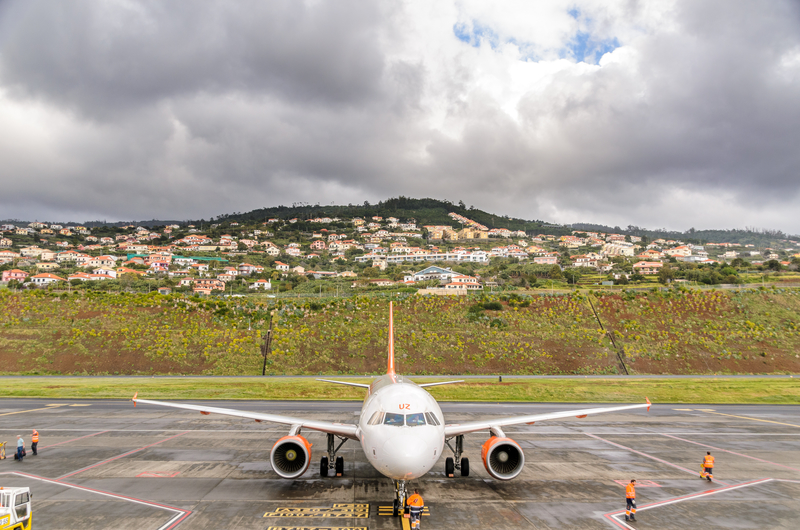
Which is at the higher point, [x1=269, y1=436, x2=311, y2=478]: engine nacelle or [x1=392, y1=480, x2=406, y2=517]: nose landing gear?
[x1=269, y1=436, x2=311, y2=478]: engine nacelle

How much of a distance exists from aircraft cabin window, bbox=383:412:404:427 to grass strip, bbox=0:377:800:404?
25336mm

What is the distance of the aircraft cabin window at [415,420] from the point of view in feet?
40.9

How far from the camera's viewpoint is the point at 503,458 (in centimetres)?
1499

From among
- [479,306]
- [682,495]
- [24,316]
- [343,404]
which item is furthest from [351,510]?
[24,316]

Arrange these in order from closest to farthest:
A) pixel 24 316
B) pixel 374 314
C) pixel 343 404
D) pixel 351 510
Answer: pixel 351 510 → pixel 343 404 → pixel 24 316 → pixel 374 314

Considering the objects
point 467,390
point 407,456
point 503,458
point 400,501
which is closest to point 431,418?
point 407,456

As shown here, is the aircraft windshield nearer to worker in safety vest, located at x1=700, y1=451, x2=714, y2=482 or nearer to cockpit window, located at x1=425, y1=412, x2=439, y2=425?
cockpit window, located at x1=425, y1=412, x2=439, y2=425

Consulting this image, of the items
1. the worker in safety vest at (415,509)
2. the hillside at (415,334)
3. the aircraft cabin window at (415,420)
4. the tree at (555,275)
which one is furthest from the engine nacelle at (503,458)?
the tree at (555,275)

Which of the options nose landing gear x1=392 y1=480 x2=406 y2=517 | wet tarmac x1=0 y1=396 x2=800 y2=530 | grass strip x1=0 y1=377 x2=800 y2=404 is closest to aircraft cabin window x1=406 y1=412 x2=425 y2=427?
nose landing gear x1=392 y1=480 x2=406 y2=517

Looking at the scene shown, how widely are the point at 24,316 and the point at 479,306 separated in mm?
72982

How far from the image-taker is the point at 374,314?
6956cm

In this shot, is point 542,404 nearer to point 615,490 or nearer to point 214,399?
point 615,490

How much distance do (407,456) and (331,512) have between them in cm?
402

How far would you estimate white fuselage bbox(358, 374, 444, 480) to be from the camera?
11883 millimetres
